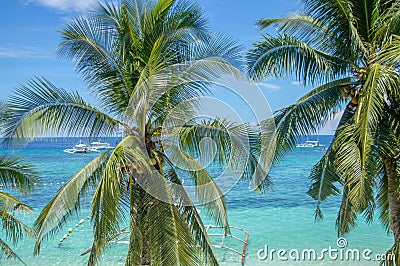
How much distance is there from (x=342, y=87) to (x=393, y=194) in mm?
2019

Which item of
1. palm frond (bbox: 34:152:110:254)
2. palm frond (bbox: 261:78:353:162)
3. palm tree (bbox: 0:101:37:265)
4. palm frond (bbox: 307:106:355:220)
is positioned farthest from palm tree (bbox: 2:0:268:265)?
palm tree (bbox: 0:101:37:265)

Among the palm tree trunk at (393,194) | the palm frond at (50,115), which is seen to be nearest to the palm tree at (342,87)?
the palm tree trunk at (393,194)

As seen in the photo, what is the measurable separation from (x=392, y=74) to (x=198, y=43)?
329 cm

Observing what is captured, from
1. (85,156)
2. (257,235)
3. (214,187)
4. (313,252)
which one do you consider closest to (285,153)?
(214,187)

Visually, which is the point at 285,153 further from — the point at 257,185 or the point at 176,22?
the point at 176,22

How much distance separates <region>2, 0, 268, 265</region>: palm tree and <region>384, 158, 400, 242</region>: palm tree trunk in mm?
2111

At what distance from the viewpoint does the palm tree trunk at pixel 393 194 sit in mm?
7500

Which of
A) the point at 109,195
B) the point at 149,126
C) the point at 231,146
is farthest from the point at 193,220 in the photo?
the point at 109,195

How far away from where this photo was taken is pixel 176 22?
8.34 m

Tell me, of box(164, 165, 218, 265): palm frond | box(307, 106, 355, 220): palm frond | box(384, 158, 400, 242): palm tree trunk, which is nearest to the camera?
box(307, 106, 355, 220): palm frond

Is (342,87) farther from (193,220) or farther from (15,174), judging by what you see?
(15,174)

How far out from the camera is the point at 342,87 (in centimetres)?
747

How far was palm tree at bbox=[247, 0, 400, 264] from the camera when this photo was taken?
22.6 ft

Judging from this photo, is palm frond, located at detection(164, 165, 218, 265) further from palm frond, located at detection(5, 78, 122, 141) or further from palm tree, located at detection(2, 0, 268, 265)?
palm frond, located at detection(5, 78, 122, 141)
